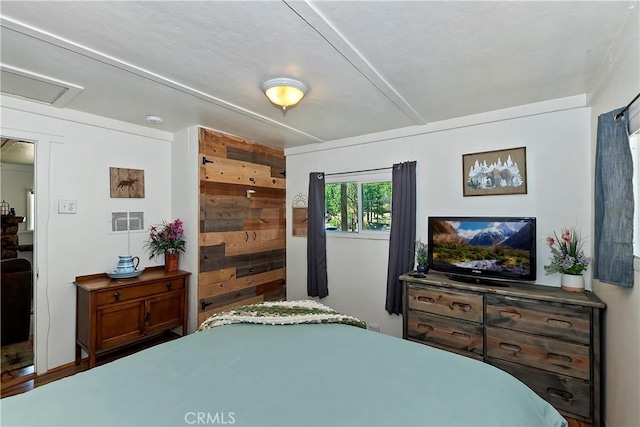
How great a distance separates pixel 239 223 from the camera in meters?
3.67

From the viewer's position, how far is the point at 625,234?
1.60m

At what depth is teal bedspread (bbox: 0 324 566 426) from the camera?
41.4 inches

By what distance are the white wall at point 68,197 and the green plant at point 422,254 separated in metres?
3.02

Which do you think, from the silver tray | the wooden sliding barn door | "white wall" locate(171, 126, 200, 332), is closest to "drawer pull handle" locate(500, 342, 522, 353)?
the wooden sliding barn door

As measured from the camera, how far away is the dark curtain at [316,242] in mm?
3934

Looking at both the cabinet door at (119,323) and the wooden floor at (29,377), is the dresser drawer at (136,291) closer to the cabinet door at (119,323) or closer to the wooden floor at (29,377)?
the cabinet door at (119,323)

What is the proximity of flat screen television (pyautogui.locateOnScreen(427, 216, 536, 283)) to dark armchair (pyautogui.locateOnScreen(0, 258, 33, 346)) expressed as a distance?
4397 mm

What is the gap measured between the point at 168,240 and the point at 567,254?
3732mm

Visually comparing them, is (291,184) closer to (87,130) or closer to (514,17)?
(87,130)

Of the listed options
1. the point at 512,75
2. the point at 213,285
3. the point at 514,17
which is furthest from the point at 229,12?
the point at 213,285

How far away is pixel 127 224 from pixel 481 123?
12.3 ft

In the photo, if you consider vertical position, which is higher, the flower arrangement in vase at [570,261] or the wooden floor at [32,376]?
the flower arrangement in vase at [570,261]

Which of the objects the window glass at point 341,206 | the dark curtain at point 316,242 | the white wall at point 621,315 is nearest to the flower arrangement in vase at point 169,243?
the dark curtain at point 316,242

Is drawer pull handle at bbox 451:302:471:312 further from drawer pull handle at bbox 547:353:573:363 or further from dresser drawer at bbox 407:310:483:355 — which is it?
drawer pull handle at bbox 547:353:573:363
